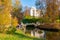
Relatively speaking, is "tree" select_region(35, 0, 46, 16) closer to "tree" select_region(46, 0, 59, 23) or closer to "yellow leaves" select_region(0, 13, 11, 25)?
"tree" select_region(46, 0, 59, 23)

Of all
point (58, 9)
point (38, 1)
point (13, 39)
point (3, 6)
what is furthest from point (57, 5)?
point (13, 39)

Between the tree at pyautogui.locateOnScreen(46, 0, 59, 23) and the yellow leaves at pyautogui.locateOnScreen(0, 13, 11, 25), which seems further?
the tree at pyautogui.locateOnScreen(46, 0, 59, 23)

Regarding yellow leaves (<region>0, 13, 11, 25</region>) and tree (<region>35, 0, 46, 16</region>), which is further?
tree (<region>35, 0, 46, 16</region>)

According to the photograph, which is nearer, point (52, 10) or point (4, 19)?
point (4, 19)

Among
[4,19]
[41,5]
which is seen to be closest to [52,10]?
[41,5]

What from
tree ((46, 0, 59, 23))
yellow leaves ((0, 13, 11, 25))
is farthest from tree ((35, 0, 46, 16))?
yellow leaves ((0, 13, 11, 25))

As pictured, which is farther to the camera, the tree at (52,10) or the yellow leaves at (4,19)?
the tree at (52,10)

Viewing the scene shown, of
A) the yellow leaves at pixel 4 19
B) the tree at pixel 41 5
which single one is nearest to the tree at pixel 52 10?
the tree at pixel 41 5

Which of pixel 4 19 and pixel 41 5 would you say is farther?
pixel 41 5

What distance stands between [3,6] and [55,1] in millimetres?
27319

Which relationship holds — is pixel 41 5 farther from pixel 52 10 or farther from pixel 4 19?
pixel 4 19

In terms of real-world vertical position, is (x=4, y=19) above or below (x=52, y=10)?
below

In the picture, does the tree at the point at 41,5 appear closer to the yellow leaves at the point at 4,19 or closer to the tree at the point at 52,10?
the tree at the point at 52,10

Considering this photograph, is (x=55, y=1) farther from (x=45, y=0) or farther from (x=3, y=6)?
(x=3, y=6)
